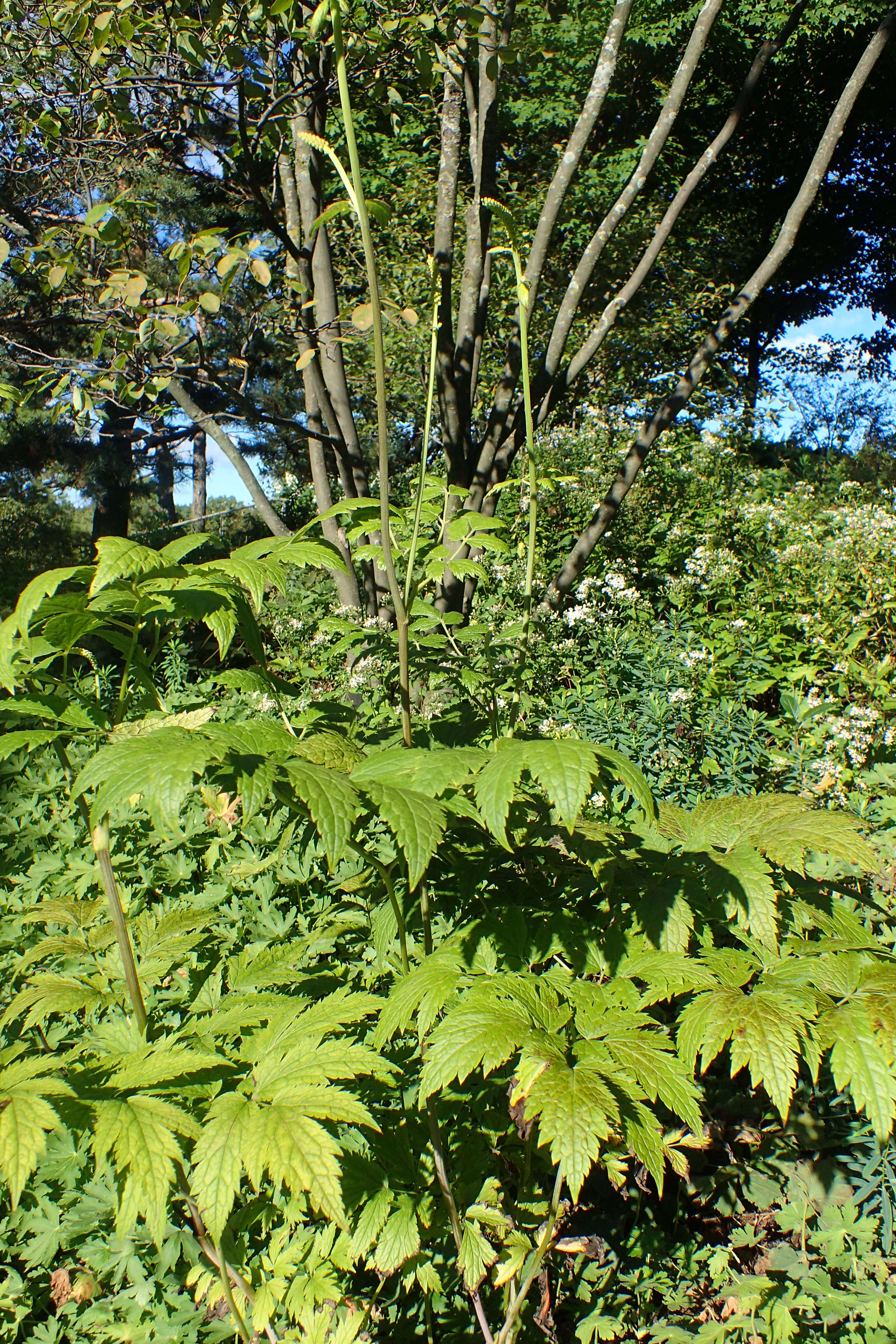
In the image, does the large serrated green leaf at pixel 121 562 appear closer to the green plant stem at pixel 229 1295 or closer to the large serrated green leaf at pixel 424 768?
the large serrated green leaf at pixel 424 768

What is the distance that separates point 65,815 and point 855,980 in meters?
3.29

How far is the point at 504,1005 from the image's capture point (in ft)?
3.65

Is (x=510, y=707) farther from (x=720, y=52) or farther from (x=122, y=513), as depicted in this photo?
(x=720, y=52)

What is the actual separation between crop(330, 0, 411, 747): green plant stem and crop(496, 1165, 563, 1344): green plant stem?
0.86 m

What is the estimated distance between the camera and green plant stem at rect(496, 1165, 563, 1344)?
3.93ft

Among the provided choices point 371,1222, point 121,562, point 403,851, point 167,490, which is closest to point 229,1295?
point 371,1222

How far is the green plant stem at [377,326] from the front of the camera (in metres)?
1.10

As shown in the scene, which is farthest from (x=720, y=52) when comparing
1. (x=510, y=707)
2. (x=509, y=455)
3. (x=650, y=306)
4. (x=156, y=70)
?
(x=510, y=707)

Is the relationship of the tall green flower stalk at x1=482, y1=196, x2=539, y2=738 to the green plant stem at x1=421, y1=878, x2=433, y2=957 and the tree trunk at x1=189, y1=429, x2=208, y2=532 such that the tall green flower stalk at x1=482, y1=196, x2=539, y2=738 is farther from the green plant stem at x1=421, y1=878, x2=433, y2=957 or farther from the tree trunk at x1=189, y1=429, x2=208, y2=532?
the tree trunk at x1=189, y1=429, x2=208, y2=532

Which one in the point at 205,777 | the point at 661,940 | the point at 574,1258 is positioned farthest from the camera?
the point at 574,1258

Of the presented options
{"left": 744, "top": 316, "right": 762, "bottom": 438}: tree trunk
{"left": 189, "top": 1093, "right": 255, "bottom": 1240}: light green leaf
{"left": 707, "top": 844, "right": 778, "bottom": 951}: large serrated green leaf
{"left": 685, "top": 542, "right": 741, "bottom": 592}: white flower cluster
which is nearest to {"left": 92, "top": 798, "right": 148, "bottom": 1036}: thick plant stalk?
{"left": 189, "top": 1093, "right": 255, "bottom": 1240}: light green leaf

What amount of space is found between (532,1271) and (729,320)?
3932 mm

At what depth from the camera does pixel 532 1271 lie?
1226 mm

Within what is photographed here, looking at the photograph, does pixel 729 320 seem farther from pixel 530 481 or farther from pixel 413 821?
pixel 413 821
